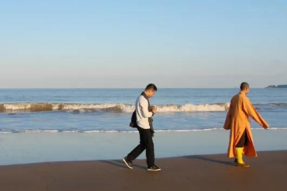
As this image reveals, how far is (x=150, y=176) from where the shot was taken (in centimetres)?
678

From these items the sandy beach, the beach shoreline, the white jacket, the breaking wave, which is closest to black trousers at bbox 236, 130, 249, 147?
the sandy beach

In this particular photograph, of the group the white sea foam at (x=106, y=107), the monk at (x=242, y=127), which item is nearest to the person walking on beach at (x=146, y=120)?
the monk at (x=242, y=127)

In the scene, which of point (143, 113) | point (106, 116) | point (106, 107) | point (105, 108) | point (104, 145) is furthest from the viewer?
point (106, 107)

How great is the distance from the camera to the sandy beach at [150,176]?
611 centimetres

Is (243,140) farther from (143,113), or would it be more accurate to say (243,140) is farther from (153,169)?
(143,113)

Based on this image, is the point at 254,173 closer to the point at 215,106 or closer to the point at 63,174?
the point at 63,174

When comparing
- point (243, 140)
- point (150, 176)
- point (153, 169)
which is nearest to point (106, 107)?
point (243, 140)

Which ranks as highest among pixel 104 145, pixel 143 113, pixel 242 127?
pixel 143 113

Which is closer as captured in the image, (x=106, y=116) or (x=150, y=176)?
(x=150, y=176)

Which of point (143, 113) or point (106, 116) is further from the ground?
point (143, 113)

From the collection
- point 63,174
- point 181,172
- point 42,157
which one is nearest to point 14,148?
point 42,157

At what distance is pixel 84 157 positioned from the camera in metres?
8.95

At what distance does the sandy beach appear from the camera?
611cm

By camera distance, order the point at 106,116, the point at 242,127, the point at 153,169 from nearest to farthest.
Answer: the point at 153,169
the point at 242,127
the point at 106,116
